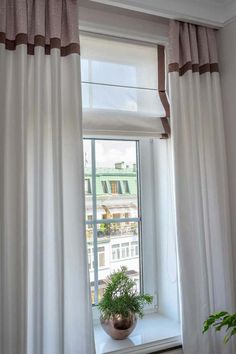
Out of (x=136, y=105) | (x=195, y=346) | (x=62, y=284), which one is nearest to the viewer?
(x=62, y=284)

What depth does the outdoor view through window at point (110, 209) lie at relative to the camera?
6.04 ft

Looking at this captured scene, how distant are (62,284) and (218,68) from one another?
A: 143cm

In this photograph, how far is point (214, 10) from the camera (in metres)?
1.82

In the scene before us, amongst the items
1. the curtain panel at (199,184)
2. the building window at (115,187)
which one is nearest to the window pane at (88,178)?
the building window at (115,187)

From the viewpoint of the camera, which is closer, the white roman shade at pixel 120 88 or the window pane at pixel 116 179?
the white roman shade at pixel 120 88

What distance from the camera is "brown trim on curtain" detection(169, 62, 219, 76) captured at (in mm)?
1768

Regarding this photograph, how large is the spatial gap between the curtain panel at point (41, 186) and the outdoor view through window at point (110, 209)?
1.19 feet

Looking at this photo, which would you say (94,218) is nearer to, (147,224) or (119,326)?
(147,224)

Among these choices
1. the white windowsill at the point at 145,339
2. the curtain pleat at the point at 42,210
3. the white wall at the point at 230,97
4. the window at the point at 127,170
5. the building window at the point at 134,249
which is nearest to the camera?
the curtain pleat at the point at 42,210

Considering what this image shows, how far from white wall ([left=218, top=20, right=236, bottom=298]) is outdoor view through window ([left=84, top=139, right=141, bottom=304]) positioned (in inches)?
21.2

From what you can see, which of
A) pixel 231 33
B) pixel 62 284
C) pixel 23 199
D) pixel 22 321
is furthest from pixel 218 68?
pixel 22 321

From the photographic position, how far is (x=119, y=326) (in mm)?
1676

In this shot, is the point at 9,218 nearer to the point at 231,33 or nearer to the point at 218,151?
the point at 218,151

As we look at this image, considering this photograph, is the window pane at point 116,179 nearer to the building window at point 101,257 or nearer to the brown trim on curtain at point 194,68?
the building window at point 101,257
